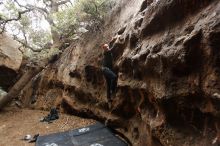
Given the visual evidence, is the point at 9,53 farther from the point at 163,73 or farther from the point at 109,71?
the point at 163,73

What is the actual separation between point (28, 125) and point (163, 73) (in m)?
7.72

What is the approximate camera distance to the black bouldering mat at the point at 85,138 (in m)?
8.62

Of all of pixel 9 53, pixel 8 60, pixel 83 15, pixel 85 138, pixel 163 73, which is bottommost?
pixel 85 138

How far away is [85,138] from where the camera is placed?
29.8 ft

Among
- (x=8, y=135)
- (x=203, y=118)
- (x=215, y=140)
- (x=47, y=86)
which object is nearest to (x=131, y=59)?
(x=203, y=118)

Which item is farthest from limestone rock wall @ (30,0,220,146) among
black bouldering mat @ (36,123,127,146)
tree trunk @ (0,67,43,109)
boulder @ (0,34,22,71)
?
boulder @ (0,34,22,71)

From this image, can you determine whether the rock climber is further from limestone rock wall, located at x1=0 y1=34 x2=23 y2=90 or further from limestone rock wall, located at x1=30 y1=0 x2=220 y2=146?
limestone rock wall, located at x1=0 y1=34 x2=23 y2=90

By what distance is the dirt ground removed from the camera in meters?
10.4

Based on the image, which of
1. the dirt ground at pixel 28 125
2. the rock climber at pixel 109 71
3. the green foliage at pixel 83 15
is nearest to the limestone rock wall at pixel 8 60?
the dirt ground at pixel 28 125

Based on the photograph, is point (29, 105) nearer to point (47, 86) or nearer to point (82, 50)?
point (47, 86)

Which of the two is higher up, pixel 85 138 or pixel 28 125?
pixel 28 125

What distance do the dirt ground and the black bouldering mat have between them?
70cm

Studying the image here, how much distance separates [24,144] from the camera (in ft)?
31.6

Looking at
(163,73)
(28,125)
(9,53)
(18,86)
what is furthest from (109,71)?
(9,53)
